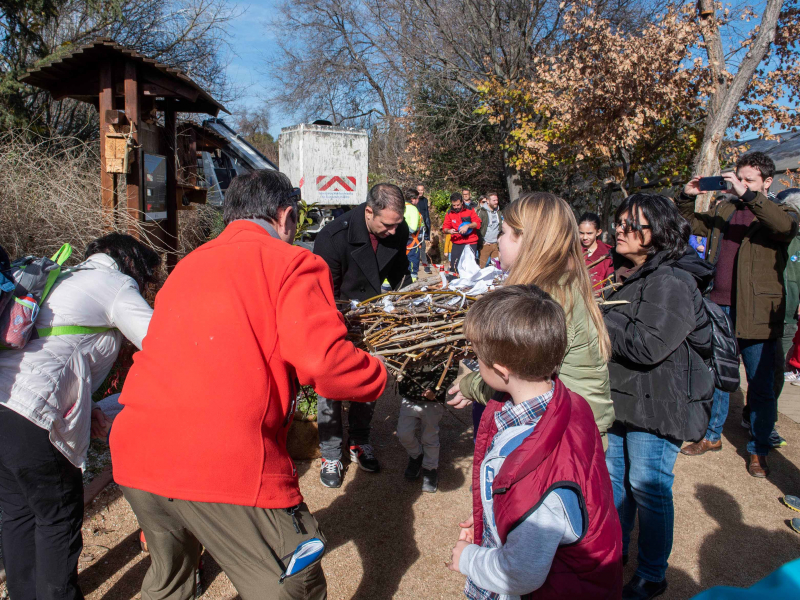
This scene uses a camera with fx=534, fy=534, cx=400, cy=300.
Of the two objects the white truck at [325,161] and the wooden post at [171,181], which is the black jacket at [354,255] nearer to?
the wooden post at [171,181]

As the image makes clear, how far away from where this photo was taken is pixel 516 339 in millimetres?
1535

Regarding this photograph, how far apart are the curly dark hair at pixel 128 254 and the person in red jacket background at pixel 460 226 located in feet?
30.0

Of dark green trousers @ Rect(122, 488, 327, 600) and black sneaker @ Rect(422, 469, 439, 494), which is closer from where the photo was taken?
dark green trousers @ Rect(122, 488, 327, 600)

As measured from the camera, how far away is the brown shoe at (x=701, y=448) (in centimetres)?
441

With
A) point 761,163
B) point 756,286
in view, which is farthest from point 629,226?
point 756,286

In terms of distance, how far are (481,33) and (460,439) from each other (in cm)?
1688

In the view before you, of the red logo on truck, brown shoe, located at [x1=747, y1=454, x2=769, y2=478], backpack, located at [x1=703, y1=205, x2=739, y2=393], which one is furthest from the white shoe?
the red logo on truck

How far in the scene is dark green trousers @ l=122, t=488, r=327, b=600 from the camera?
167cm

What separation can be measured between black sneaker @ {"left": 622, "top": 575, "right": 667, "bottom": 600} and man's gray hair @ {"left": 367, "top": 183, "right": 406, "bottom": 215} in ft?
8.32

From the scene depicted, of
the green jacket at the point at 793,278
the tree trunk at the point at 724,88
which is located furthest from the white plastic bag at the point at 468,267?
the tree trunk at the point at 724,88

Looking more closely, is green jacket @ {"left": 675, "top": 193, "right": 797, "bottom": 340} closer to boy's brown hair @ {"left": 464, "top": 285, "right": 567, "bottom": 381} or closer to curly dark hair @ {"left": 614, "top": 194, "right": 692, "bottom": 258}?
curly dark hair @ {"left": 614, "top": 194, "right": 692, "bottom": 258}

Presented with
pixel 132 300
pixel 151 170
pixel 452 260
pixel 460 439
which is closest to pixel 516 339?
pixel 132 300

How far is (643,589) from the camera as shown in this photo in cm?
266

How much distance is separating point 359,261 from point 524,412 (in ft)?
8.02
